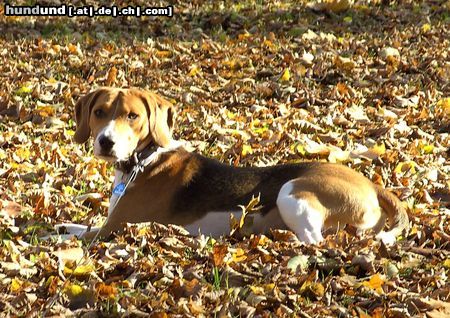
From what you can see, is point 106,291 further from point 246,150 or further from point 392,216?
point 246,150

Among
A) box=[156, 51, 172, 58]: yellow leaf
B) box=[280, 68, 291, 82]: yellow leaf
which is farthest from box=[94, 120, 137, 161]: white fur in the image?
box=[156, 51, 172, 58]: yellow leaf

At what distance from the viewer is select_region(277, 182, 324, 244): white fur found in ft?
19.9

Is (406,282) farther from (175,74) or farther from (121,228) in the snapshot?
(175,74)

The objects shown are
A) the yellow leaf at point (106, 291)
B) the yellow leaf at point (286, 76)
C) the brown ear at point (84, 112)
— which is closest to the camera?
the yellow leaf at point (106, 291)

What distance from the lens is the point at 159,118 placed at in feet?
21.8

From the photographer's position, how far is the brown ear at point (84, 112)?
6688mm

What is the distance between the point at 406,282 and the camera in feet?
16.9

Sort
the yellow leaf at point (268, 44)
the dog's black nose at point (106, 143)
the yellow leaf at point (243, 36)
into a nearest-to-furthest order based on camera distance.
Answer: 1. the dog's black nose at point (106, 143)
2. the yellow leaf at point (268, 44)
3. the yellow leaf at point (243, 36)

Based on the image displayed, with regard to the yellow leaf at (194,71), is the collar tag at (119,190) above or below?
above

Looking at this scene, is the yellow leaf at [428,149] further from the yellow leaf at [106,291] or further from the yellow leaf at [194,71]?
the yellow leaf at [106,291]

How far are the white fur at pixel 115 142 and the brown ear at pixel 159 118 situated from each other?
0.92 feet

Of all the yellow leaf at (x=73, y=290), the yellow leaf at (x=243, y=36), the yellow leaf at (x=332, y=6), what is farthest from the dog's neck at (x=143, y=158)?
the yellow leaf at (x=332, y=6)

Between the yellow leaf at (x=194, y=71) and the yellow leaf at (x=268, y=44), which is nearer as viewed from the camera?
the yellow leaf at (x=194, y=71)

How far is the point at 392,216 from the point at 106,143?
2.16 m
